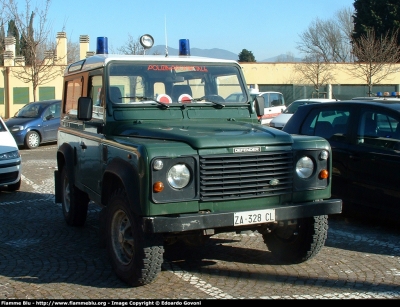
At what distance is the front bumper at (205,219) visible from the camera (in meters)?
4.69

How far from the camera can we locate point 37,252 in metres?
6.57

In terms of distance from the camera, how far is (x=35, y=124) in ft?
61.3

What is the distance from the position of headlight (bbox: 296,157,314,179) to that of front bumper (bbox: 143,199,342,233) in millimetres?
288

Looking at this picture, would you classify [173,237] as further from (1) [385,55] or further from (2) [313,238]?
(1) [385,55]

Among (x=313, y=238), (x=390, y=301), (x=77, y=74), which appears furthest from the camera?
(x=77, y=74)

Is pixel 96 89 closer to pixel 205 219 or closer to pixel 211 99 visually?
pixel 211 99

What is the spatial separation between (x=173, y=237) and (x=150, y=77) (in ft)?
6.63

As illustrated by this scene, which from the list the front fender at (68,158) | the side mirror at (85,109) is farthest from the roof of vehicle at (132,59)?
the front fender at (68,158)

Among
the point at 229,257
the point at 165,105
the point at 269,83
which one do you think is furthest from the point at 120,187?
the point at 269,83

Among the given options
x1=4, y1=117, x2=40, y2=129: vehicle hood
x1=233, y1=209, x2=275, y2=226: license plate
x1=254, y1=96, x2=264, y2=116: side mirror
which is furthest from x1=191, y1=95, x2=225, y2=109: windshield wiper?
x1=4, y1=117, x2=40, y2=129: vehicle hood

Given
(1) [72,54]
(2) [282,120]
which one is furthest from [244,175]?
(1) [72,54]

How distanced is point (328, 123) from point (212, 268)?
11.1ft

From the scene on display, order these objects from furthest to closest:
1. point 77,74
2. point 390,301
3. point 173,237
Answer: point 77,74 < point 173,237 < point 390,301

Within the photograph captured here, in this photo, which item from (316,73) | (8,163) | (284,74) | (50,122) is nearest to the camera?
(8,163)
